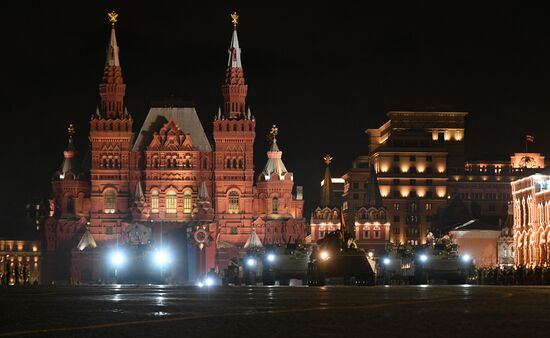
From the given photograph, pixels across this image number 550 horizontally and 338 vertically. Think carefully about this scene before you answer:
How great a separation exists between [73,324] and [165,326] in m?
2.49

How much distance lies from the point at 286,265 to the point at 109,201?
8396cm

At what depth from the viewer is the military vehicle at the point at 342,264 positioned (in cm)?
9812

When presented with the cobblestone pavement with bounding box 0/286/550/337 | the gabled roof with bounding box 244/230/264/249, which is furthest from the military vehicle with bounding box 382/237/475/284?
the gabled roof with bounding box 244/230/264/249

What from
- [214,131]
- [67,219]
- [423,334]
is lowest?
[423,334]

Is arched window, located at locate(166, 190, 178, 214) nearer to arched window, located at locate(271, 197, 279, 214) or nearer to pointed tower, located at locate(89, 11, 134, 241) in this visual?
pointed tower, located at locate(89, 11, 134, 241)

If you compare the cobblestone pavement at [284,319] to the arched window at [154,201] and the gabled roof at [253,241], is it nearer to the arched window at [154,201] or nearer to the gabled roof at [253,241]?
the gabled roof at [253,241]

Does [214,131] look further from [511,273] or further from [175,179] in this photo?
[511,273]

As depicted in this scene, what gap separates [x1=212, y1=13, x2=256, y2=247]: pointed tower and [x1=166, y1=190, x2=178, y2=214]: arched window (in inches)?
239

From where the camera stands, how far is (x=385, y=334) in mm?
27062

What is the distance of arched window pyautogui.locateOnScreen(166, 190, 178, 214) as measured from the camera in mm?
199000

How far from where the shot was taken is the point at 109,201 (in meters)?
198

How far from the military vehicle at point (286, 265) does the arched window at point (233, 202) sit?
76687mm

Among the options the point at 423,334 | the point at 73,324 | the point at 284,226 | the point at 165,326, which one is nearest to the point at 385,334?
the point at 423,334

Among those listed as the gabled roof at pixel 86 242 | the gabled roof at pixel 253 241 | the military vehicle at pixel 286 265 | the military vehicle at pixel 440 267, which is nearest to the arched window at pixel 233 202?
the gabled roof at pixel 253 241
